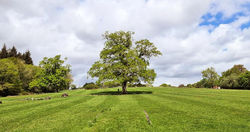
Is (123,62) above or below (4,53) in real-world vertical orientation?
below

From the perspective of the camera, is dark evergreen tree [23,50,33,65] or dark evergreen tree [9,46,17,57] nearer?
dark evergreen tree [9,46,17,57]

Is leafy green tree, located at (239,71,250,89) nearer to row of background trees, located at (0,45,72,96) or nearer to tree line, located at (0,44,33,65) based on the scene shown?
row of background trees, located at (0,45,72,96)

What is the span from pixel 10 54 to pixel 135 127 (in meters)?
117

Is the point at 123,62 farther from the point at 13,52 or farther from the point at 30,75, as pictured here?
the point at 13,52

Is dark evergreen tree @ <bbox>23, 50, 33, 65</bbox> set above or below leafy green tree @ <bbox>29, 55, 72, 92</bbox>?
above

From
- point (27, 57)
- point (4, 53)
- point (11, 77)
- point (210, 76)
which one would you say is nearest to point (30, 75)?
point (11, 77)

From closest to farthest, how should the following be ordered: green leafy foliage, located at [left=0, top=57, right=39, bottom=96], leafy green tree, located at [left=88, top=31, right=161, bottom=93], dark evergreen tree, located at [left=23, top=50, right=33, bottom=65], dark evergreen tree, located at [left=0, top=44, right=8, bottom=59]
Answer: leafy green tree, located at [left=88, top=31, right=161, bottom=93] → green leafy foliage, located at [left=0, top=57, right=39, bottom=96] → dark evergreen tree, located at [left=0, top=44, right=8, bottom=59] → dark evergreen tree, located at [left=23, top=50, right=33, bottom=65]

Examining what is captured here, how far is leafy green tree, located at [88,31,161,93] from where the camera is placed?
117 feet

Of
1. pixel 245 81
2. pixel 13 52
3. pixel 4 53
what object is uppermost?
pixel 13 52

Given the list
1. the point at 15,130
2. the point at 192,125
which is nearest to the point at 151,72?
the point at 192,125

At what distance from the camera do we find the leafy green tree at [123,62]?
117 feet

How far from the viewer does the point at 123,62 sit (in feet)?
125

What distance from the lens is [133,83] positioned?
37250 mm

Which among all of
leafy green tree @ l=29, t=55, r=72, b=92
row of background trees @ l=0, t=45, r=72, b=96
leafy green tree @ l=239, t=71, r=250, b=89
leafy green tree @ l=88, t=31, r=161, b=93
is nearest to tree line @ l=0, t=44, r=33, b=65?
row of background trees @ l=0, t=45, r=72, b=96
